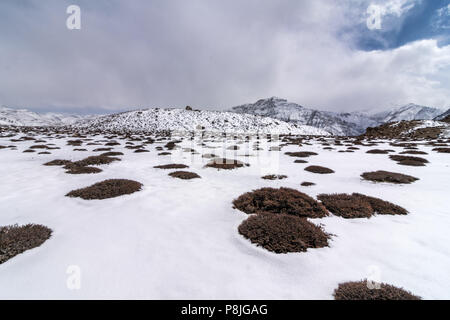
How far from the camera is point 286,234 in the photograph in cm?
458

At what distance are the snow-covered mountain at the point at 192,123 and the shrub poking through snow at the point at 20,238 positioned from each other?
59.1 meters

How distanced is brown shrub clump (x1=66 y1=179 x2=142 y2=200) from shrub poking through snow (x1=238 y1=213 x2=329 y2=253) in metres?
5.42

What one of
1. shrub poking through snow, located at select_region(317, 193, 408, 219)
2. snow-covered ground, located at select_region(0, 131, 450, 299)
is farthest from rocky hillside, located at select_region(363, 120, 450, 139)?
shrub poking through snow, located at select_region(317, 193, 408, 219)

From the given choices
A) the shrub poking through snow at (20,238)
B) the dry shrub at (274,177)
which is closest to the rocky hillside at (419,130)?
the dry shrub at (274,177)

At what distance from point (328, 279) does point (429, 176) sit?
12.6 metres

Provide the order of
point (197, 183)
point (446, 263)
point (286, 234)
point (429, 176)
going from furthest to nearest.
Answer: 1. point (429, 176)
2. point (197, 183)
3. point (286, 234)
4. point (446, 263)

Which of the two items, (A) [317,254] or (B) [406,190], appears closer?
(A) [317,254]

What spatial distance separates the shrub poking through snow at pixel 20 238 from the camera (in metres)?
3.95

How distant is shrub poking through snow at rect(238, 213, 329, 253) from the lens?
434 centimetres

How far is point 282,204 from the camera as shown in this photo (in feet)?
21.0

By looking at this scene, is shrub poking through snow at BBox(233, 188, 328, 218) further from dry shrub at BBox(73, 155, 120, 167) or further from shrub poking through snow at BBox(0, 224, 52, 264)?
dry shrub at BBox(73, 155, 120, 167)

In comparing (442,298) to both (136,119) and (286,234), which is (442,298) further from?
(136,119)
